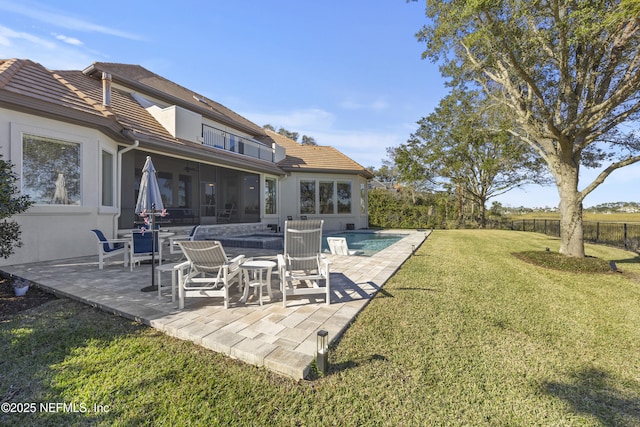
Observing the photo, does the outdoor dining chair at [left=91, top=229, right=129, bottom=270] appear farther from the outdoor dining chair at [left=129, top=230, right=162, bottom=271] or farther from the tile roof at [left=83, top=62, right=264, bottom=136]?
the tile roof at [left=83, top=62, right=264, bottom=136]

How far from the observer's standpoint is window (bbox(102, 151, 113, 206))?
8.62m

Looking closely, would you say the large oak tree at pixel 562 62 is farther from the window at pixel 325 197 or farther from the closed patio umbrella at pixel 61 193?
the closed patio umbrella at pixel 61 193

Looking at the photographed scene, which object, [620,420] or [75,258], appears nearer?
[620,420]

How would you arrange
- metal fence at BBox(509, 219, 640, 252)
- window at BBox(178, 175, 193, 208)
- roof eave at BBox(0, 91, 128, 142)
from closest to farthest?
roof eave at BBox(0, 91, 128, 142)
metal fence at BBox(509, 219, 640, 252)
window at BBox(178, 175, 193, 208)

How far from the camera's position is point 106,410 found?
219 cm

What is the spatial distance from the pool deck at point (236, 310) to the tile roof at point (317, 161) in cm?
1145

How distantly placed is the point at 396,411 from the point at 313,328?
1460 mm

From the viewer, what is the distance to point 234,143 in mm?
14984

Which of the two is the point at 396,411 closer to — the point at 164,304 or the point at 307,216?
the point at 164,304

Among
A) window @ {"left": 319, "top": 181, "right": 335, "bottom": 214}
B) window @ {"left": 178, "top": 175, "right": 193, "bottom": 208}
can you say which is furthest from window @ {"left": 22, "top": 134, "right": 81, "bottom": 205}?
window @ {"left": 319, "top": 181, "right": 335, "bottom": 214}

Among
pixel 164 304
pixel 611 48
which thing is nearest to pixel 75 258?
pixel 164 304

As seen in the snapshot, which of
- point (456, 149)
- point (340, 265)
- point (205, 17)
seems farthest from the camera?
point (456, 149)

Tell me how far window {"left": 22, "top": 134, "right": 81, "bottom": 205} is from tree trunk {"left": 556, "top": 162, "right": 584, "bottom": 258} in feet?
47.2

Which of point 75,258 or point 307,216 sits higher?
point 307,216
